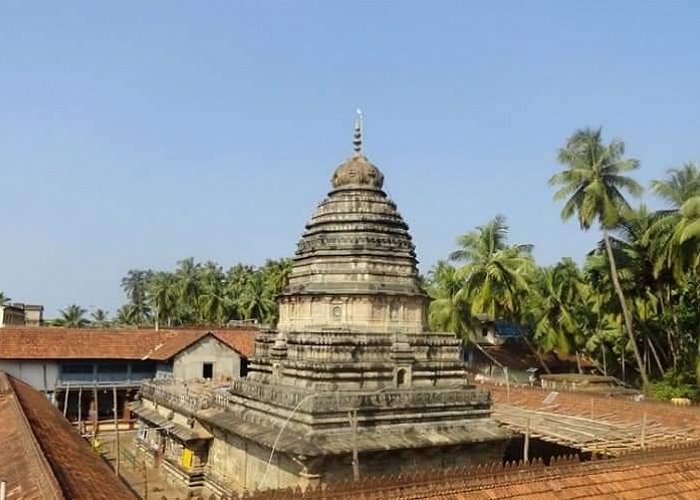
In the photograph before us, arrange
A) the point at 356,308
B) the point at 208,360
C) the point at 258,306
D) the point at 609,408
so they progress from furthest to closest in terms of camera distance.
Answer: the point at 258,306 → the point at 208,360 → the point at 356,308 → the point at 609,408

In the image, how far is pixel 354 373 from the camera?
2108cm

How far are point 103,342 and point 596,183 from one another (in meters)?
28.9

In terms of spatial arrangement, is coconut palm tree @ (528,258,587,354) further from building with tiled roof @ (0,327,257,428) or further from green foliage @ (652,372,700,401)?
building with tiled roof @ (0,327,257,428)

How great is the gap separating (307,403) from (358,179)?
9.91 m

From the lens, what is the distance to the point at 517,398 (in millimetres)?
27031

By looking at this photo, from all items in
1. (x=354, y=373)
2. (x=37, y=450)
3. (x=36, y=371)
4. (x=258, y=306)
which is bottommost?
(x=36, y=371)

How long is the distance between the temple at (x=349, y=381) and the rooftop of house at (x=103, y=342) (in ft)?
40.0

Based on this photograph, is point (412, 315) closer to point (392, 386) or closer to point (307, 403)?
point (392, 386)

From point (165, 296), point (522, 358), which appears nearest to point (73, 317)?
point (165, 296)

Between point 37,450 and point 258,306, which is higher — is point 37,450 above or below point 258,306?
below

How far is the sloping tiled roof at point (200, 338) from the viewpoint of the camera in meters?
38.7

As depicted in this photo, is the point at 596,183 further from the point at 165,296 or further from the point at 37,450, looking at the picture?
the point at 165,296

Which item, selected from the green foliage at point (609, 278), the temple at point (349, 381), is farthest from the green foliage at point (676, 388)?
the temple at point (349, 381)

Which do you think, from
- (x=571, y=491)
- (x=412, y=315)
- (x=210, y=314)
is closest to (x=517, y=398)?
(x=412, y=315)
